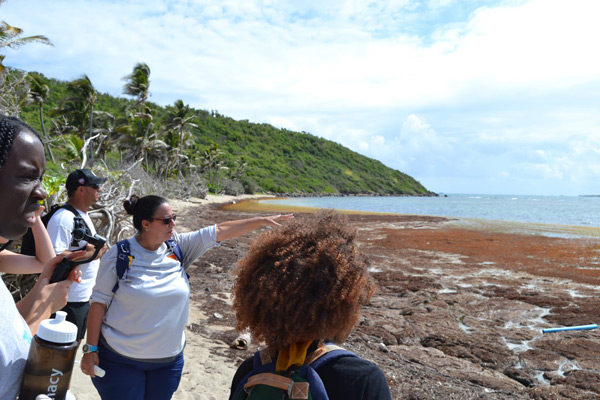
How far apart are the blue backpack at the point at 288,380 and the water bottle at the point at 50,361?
56cm

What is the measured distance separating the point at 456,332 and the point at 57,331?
24.7 feet

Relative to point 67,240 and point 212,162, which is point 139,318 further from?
point 212,162

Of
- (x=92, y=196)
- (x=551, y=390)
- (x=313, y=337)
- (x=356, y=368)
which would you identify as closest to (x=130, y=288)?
(x=92, y=196)

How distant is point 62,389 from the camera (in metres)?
1.27

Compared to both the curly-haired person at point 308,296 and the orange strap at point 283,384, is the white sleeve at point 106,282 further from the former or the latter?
the orange strap at point 283,384

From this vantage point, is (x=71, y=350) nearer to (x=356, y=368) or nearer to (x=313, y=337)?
(x=313, y=337)

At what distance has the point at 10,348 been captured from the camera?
3.67ft

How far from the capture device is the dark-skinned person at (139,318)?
262 centimetres

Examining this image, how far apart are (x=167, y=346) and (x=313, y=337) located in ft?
5.01

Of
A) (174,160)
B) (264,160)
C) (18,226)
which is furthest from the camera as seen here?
(264,160)

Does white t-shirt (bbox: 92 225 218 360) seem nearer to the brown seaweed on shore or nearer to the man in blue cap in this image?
the man in blue cap

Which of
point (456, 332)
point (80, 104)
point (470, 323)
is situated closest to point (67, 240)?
point (456, 332)

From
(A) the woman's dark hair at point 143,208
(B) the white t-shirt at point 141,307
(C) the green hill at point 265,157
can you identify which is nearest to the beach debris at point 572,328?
(B) the white t-shirt at point 141,307

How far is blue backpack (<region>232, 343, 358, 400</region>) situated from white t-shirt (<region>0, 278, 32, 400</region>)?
26.3 inches
